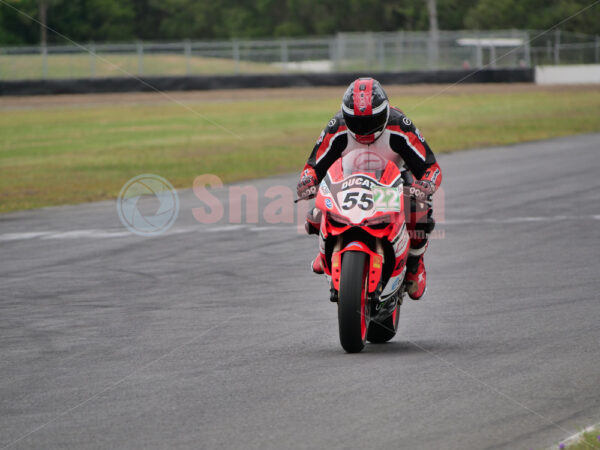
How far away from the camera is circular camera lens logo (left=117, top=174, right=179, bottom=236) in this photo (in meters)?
13.6

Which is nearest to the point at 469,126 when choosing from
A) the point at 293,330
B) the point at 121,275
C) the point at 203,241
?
the point at 203,241

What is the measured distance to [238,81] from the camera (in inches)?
1877

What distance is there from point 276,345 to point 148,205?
916cm

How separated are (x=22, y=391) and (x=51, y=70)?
48.2m

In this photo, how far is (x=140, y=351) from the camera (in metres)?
6.88

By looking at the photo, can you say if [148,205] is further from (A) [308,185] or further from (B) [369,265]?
(B) [369,265]

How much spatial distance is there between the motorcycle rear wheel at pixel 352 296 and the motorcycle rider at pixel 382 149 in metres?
0.37

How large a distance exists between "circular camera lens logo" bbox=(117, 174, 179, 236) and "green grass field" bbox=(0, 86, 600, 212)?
0.33m

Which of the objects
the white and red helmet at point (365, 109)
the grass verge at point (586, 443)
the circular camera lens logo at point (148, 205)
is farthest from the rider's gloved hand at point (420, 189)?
the circular camera lens logo at point (148, 205)

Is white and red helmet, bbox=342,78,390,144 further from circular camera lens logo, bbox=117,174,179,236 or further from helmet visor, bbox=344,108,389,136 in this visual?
circular camera lens logo, bbox=117,174,179,236

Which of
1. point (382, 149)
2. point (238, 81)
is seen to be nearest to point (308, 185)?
point (382, 149)

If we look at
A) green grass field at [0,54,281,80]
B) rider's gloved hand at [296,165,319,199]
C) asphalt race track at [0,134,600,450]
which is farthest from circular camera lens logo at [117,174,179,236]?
green grass field at [0,54,281,80]

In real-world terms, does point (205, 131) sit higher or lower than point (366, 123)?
higher

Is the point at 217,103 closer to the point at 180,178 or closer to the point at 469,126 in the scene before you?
the point at 469,126
